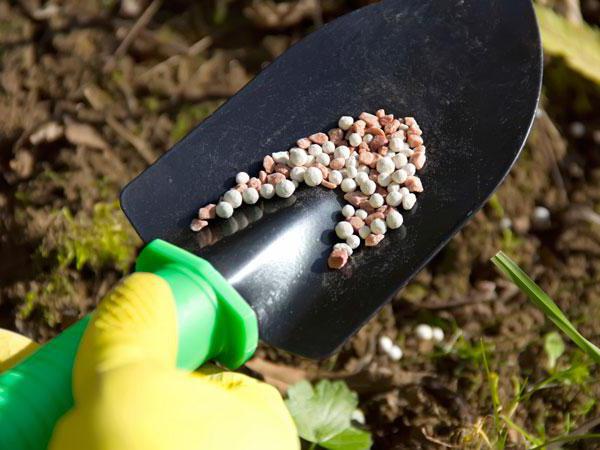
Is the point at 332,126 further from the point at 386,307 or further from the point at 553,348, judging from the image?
the point at 553,348

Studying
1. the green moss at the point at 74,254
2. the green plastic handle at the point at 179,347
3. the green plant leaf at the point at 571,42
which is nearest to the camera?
the green plastic handle at the point at 179,347

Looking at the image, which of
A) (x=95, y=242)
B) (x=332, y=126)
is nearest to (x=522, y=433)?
(x=332, y=126)

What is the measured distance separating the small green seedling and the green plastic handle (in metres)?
0.17

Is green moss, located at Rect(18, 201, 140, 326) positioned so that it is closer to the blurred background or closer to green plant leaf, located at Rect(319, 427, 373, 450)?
the blurred background

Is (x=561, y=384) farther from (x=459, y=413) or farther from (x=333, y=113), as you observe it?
(x=333, y=113)

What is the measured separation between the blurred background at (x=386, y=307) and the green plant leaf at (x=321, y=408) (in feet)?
0.33

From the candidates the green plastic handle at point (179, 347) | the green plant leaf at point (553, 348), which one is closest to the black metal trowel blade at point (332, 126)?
the green plastic handle at point (179, 347)

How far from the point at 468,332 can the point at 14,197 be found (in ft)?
2.70

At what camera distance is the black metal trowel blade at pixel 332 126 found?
4.05ft

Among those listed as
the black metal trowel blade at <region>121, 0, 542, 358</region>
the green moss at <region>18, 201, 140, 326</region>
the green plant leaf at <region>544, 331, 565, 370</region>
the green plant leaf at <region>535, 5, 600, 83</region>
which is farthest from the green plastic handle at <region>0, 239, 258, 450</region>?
the green plant leaf at <region>535, 5, 600, 83</region>

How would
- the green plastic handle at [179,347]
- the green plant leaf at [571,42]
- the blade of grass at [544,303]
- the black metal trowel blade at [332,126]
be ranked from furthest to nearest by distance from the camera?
the green plant leaf at [571,42]
the black metal trowel blade at [332,126]
the blade of grass at [544,303]
the green plastic handle at [179,347]

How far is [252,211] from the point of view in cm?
128

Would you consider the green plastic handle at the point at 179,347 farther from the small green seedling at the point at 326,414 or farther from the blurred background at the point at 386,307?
the blurred background at the point at 386,307

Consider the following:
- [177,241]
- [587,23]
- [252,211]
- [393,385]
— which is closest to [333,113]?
[252,211]
